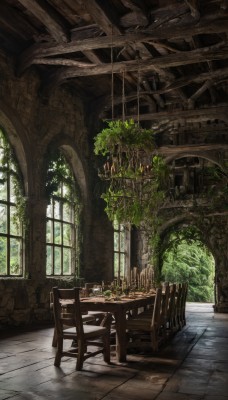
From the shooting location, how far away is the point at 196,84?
966 cm

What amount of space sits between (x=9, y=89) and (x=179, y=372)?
5.22 metres

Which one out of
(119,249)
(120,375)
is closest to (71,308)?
(120,375)

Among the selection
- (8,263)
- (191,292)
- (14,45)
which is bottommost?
(191,292)

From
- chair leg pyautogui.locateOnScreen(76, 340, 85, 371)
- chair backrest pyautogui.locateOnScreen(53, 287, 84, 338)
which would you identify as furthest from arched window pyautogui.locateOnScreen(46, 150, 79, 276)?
chair leg pyautogui.locateOnScreen(76, 340, 85, 371)

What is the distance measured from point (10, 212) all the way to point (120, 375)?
4.10 meters

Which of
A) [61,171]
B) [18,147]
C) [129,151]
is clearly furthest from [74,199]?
[129,151]

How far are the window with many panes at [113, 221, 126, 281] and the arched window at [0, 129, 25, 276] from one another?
3849mm

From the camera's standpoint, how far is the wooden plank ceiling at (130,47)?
20.3 ft

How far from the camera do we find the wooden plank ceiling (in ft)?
20.3

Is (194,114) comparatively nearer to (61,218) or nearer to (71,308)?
(61,218)

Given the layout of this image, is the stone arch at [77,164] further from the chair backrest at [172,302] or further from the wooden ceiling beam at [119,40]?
the chair backrest at [172,302]

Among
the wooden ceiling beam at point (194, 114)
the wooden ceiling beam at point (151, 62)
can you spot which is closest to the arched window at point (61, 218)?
the wooden ceiling beam at point (151, 62)

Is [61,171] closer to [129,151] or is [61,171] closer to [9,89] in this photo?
[9,89]

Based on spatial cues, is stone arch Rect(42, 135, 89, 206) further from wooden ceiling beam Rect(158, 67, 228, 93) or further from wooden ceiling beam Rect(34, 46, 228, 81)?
wooden ceiling beam Rect(158, 67, 228, 93)
